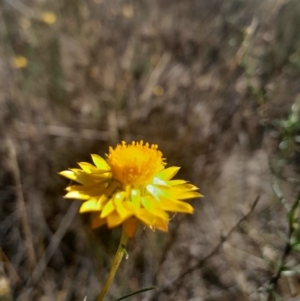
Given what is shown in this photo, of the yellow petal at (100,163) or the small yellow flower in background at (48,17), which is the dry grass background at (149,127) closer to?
the small yellow flower in background at (48,17)

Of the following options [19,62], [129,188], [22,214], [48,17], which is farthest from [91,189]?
[48,17]

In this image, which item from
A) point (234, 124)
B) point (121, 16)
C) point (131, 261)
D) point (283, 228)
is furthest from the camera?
point (121, 16)

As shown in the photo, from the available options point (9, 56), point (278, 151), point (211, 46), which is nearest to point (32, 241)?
point (9, 56)

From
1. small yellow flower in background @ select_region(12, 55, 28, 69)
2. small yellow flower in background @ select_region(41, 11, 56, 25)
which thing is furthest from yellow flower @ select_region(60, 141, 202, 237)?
small yellow flower in background @ select_region(41, 11, 56, 25)

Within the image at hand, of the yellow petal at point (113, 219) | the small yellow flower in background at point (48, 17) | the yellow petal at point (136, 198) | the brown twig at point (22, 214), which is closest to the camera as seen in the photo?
the yellow petal at point (113, 219)

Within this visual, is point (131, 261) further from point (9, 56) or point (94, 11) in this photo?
point (94, 11)

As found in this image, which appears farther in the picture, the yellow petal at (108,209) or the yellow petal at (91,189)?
the yellow petal at (91,189)

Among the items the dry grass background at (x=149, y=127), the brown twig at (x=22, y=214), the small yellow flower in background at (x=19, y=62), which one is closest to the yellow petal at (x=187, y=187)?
the dry grass background at (x=149, y=127)
